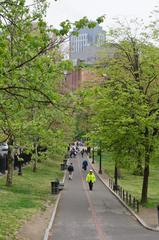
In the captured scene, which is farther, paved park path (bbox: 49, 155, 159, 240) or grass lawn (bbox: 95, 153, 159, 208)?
grass lawn (bbox: 95, 153, 159, 208)

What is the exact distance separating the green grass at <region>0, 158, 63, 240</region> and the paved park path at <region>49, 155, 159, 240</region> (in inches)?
48.6

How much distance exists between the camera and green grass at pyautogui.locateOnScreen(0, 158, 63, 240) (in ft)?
57.8

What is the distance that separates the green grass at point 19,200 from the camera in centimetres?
1762

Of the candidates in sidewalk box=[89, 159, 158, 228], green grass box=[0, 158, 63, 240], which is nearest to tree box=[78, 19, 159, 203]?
sidewalk box=[89, 159, 158, 228]

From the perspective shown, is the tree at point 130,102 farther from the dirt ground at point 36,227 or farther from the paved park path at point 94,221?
the dirt ground at point 36,227

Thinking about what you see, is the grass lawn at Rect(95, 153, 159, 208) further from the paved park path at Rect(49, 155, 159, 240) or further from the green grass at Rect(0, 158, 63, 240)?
the green grass at Rect(0, 158, 63, 240)

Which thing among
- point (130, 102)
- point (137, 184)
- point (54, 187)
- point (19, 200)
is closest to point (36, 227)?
point (19, 200)

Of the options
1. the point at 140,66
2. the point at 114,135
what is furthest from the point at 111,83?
the point at 114,135

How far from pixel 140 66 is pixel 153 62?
1742 mm

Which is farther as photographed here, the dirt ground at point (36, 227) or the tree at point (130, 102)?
the tree at point (130, 102)

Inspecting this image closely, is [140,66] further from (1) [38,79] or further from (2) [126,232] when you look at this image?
(1) [38,79]

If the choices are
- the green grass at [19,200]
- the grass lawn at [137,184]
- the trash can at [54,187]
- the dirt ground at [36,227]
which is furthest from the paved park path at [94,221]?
the grass lawn at [137,184]

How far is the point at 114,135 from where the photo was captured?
25047mm

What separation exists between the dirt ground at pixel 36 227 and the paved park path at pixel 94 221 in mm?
405
